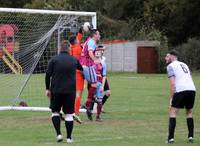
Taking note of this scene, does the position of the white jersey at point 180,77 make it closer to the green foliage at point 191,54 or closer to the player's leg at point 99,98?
the player's leg at point 99,98

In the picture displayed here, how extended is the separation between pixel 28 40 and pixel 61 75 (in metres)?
8.62

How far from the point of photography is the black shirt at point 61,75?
13.8m

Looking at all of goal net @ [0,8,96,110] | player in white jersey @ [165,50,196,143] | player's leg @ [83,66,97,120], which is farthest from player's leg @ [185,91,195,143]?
goal net @ [0,8,96,110]

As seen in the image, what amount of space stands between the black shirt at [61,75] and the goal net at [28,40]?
651 cm

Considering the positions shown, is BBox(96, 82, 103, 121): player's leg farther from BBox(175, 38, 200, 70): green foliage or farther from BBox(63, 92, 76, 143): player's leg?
BBox(175, 38, 200, 70): green foliage

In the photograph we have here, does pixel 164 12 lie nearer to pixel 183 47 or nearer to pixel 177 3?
pixel 177 3

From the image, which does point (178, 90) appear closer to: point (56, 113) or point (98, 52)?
point (56, 113)

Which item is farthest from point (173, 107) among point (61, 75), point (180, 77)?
point (61, 75)

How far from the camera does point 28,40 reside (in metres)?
22.2

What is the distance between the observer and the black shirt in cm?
1379

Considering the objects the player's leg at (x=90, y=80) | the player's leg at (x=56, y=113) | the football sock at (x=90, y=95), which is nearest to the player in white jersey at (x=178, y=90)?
the player's leg at (x=56, y=113)

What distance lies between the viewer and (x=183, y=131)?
15.9m

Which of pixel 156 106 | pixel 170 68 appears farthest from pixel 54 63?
pixel 156 106

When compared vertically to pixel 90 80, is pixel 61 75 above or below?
above
